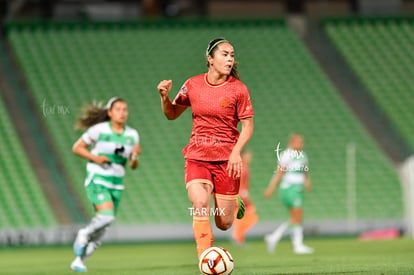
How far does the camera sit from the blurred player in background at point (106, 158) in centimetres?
1288

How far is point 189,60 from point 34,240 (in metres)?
8.00

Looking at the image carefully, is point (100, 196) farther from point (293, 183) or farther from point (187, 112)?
point (187, 112)

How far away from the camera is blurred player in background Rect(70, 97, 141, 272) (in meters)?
12.9

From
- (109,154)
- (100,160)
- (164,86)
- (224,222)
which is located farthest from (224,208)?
(109,154)

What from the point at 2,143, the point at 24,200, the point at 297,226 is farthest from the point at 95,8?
the point at 297,226

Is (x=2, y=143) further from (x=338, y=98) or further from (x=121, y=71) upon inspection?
(x=338, y=98)

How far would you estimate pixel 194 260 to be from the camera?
50.0 feet

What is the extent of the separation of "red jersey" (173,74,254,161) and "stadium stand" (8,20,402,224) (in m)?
14.1

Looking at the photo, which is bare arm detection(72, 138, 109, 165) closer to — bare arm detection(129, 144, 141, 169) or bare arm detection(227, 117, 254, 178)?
bare arm detection(129, 144, 141, 169)

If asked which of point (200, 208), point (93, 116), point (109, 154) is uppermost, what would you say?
point (93, 116)

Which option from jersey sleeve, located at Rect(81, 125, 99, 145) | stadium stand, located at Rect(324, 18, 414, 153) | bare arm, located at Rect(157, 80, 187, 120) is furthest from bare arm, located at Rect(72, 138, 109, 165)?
stadium stand, located at Rect(324, 18, 414, 153)

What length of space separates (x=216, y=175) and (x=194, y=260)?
6179 mm

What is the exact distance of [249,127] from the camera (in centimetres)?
913

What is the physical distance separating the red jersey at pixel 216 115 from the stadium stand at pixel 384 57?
17855mm
